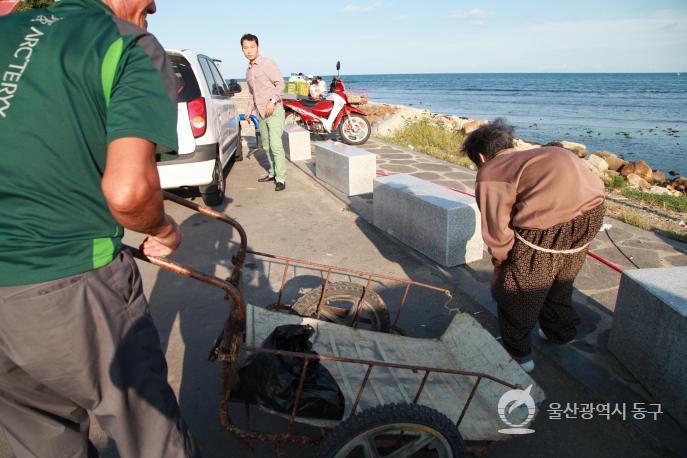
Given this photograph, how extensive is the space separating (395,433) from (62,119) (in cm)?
174

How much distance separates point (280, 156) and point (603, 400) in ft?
19.1

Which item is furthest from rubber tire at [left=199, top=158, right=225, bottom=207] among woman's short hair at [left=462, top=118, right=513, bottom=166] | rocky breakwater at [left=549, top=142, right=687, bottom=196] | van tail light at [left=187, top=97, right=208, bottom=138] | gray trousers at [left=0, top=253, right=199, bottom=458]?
rocky breakwater at [left=549, top=142, right=687, bottom=196]

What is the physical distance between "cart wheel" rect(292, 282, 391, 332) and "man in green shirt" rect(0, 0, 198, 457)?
1529mm

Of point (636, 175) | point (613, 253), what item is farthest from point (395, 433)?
point (636, 175)

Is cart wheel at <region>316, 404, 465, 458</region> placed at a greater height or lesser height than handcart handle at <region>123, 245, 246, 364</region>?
lesser

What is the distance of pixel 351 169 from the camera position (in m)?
6.88

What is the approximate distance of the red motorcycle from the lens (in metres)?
11.2

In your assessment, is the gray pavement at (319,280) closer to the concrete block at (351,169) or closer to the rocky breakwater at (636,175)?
the concrete block at (351,169)

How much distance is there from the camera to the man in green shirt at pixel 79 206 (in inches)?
50.6

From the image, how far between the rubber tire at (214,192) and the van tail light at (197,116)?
58 centimetres

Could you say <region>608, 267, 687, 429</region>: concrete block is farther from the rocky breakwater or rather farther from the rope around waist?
the rocky breakwater

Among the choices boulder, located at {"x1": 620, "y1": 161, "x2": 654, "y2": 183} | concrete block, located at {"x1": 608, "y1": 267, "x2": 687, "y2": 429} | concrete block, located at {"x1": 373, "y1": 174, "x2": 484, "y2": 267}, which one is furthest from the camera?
boulder, located at {"x1": 620, "y1": 161, "x2": 654, "y2": 183}

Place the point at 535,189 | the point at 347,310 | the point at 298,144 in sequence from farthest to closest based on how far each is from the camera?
the point at 298,144 < the point at 347,310 < the point at 535,189

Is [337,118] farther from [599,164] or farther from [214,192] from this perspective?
[599,164]
